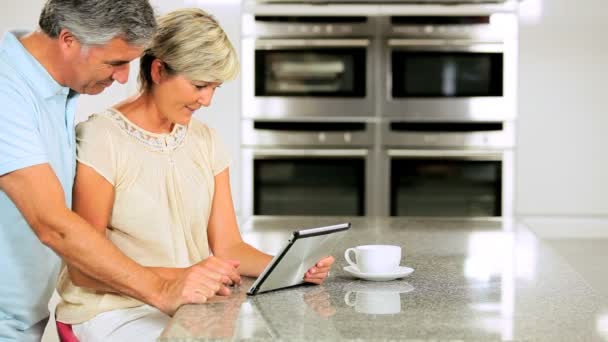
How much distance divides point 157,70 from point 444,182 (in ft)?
8.69

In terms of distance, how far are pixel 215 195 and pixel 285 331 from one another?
776 millimetres

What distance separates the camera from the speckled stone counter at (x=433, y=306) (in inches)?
52.9

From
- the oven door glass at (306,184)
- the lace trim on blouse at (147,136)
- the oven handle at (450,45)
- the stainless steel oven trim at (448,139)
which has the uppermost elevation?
the oven handle at (450,45)

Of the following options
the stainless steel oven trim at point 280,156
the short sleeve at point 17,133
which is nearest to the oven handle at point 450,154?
the stainless steel oven trim at point 280,156

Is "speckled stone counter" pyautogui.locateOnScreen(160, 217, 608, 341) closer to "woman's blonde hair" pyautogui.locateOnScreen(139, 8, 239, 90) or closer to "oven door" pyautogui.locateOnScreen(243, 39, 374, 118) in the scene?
"woman's blonde hair" pyautogui.locateOnScreen(139, 8, 239, 90)

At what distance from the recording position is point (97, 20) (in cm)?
169

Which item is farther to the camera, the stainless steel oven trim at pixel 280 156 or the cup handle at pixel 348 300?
the stainless steel oven trim at pixel 280 156

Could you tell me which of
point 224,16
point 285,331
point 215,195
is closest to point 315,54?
point 224,16

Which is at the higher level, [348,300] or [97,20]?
[97,20]

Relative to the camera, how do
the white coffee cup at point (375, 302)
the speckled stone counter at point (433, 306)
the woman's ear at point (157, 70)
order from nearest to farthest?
the speckled stone counter at point (433, 306), the white coffee cup at point (375, 302), the woman's ear at point (157, 70)

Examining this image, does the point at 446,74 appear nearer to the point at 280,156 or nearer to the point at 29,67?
the point at 280,156

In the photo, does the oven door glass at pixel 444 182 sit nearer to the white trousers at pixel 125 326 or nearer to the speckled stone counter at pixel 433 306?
the speckled stone counter at pixel 433 306

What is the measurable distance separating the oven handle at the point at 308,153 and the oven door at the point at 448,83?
236mm

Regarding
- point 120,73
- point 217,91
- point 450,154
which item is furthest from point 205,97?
point 450,154
